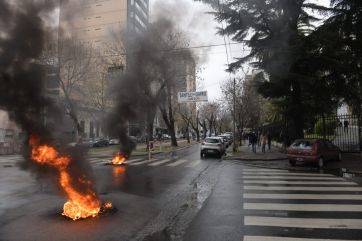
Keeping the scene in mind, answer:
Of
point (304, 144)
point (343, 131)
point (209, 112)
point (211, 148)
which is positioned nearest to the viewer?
point (304, 144)

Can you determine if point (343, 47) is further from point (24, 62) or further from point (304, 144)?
point (24, 62)

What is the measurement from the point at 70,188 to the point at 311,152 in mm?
14603

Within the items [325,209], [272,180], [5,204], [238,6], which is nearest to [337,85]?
[238,6]

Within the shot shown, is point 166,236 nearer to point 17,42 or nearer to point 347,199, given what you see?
point 17,42

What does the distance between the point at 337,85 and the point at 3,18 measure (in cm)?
2084

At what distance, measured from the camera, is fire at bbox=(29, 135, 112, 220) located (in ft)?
28.9

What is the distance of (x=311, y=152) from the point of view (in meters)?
21.0

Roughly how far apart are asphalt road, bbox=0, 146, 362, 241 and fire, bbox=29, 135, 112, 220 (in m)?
0.31

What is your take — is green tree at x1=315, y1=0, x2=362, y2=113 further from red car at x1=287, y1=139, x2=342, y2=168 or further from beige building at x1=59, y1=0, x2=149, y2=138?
beige building at x1=59, y1=0, x2=149, y2=138

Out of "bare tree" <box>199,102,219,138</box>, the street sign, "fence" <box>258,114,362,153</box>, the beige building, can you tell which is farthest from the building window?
"bare tree" <box>199,102,219,138</box>

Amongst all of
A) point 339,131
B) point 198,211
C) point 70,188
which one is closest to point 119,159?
point 198,211

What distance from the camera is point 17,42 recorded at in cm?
803

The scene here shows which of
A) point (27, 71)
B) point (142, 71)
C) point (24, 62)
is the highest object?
point (142, 71)

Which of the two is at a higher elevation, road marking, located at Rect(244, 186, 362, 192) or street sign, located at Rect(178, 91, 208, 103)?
street sign, located at Rect(178, 91, 208, 103)
